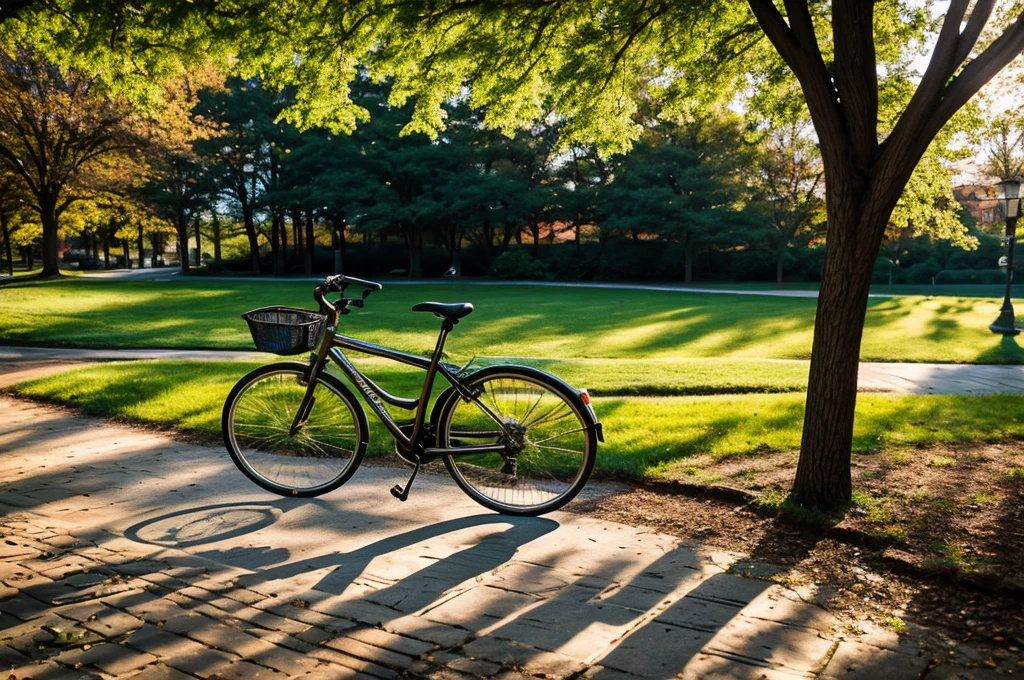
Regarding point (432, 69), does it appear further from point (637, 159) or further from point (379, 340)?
point (637, 159)

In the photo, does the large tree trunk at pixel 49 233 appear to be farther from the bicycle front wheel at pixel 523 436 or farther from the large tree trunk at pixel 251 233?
the bicycle front wheel at pixel 523 436

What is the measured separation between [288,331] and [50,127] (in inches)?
1246

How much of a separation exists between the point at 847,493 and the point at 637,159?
125 ft

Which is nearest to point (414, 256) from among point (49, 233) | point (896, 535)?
point (49, 233)

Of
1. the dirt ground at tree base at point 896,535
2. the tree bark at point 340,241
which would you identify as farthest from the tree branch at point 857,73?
the tree bark at point 340,241

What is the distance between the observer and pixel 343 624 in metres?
3.00

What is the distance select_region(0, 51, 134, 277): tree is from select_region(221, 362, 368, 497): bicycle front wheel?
2643cm

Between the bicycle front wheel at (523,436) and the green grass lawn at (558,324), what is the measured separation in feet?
21.0

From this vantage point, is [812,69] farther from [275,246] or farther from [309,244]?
[275,246]

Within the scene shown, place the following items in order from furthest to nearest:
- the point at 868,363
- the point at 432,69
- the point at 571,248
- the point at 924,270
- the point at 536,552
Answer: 1. the point at 571,248
2. the point at 924,270
3. the point at 868,363
4. the point at 432,69
5. the point at 536,552

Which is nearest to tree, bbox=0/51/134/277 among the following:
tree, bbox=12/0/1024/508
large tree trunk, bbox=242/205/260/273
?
large tree trunk, bbox=242/205/260/273

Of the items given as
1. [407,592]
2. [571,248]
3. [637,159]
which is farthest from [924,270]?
[407,592]

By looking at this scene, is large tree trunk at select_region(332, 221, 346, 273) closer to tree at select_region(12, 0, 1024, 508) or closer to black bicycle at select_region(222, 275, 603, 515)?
tree at select_region(12, 0, 1024, 508)

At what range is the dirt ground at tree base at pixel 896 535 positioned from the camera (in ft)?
10.3
